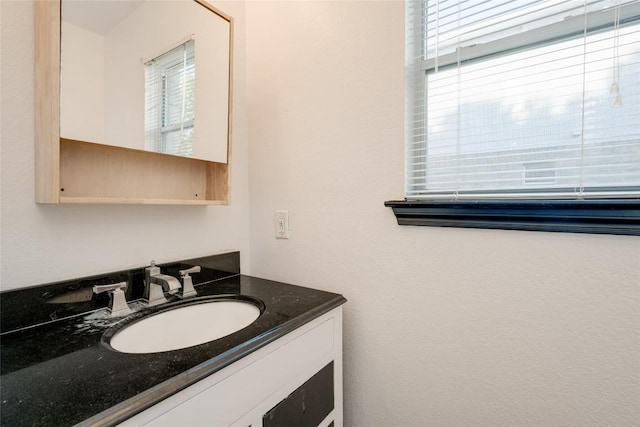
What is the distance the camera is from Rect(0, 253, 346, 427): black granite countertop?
1.57 ft

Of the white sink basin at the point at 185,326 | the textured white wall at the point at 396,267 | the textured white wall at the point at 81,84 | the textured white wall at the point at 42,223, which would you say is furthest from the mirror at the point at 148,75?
the white sink basin at the point at 185,326

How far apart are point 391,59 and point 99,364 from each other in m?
1.10

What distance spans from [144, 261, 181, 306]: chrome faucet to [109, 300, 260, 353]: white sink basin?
7cm

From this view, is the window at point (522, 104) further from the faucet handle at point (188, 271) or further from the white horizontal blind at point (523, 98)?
the faucet handle at point (188, 271)

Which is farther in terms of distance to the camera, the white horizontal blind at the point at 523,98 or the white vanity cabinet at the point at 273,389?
the white horizontal blind at the point at 523,98

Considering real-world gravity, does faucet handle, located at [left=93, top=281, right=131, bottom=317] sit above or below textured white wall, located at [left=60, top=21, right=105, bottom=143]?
below

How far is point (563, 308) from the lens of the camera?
729 millimetres

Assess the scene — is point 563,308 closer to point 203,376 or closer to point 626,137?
point 626,137

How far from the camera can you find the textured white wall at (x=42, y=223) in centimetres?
76

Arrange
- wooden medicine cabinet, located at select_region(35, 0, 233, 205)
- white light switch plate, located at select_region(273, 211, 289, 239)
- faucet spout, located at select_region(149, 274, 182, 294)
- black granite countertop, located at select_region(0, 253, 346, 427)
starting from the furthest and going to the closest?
white light switch plate, located at select_region(273, 211, 289, 239)
faucet spout, located at select_region(149, 274, 182, 294)
wooden medicine cabinet, located at select_region(35, 0, 233, 205)
black granite countertop, located at select_region(0, 253, 346, 427)

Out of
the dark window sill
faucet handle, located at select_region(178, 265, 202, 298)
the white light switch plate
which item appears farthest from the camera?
the white light switch plate

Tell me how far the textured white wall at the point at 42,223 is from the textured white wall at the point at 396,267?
1.37 ft

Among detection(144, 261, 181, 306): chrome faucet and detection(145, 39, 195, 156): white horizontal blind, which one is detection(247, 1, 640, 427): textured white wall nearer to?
detection(145, 39, 195, 156): white horizontal blind

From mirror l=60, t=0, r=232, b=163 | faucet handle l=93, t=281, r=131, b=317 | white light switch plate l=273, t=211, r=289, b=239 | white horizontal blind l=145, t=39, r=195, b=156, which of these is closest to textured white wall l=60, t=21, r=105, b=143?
mirror l=60, t=0, r=232, b=163
